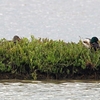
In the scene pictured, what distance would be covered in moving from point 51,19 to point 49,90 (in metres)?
18.1

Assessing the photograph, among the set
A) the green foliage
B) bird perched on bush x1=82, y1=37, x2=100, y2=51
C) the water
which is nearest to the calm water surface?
the green foliage

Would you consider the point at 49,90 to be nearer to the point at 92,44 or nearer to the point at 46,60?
the point at 46,60

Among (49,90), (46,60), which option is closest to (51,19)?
(46,60)

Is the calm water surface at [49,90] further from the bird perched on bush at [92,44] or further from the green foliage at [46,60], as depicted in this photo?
the bird perched on bush at [92,44]

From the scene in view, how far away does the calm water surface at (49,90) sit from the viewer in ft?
49.7

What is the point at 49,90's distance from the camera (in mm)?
15977

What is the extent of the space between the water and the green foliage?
28.6ft

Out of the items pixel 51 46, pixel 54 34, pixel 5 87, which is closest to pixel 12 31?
pixel 54 34

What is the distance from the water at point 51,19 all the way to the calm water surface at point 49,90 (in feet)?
31.5

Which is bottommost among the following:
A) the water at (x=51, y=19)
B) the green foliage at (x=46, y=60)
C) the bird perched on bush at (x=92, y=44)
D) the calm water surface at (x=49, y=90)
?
the calm water surface at (x=49, y=90)

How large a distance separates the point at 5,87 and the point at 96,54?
2.34 metres

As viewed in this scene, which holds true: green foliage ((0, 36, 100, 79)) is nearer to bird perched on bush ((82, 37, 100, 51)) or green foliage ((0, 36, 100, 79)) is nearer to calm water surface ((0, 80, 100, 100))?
calm water surface ((0, 80, 100, 100))

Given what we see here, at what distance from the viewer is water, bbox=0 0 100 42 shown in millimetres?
29047

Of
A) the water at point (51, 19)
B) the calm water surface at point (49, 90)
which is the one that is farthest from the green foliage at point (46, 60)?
the water at point (51, 19)
